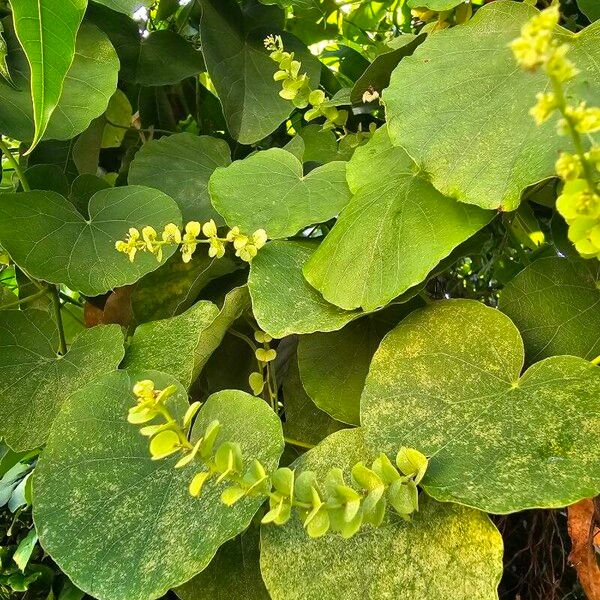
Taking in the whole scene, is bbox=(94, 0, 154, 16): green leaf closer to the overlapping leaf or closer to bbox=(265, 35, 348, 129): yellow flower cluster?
bbox=(265, 35, 348, 129): yellow flower cluster

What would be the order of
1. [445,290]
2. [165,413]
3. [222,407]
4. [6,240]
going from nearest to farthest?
1. [165,413]
2. [222,407]
3. [6,240]
4. [445,290]

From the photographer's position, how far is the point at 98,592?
454 millimetres

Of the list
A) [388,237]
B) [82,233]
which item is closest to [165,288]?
[82,233]

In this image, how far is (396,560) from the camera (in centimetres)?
44

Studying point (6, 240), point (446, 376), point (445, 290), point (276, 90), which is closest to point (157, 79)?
point (276, 90)

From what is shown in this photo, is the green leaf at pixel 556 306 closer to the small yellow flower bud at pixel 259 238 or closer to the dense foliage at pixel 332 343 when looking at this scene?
the dense foliage at pixel 332 343

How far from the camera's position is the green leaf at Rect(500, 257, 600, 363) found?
538mm

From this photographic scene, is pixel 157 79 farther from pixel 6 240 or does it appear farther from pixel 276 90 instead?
pixel 6 240

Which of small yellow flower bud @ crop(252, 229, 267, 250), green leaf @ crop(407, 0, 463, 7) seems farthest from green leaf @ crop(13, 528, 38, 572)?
green leaf @ crop(407, 0, 463, 7)

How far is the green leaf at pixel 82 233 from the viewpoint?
0.65m

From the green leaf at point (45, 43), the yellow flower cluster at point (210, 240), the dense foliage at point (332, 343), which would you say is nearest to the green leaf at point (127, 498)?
the dense foliage at point (332, 343)

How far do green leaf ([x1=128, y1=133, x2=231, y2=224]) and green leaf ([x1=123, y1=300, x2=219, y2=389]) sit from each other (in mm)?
178

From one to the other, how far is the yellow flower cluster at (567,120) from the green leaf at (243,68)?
562 millimetres

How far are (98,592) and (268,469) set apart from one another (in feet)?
0.45
